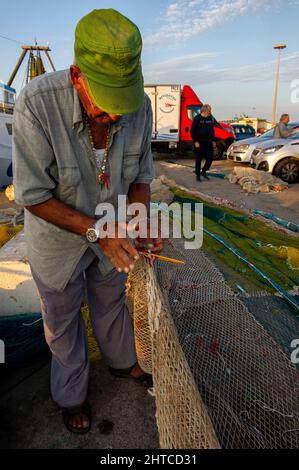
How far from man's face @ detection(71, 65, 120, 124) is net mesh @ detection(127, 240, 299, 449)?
0.91m

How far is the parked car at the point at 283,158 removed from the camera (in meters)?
9.49

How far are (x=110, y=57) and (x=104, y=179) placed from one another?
63 centimetres

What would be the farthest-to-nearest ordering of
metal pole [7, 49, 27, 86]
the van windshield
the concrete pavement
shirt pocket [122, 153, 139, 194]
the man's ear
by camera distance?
1. metal pole [7, 49, 27, 86]
2. the van windshield
3. the concrete pavement
4. shirt pocket [122, 153, 139, 194]
5. the man's ear

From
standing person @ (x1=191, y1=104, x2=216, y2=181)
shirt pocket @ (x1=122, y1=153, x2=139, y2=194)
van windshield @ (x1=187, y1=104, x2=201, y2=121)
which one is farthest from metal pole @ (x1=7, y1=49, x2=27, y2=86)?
shirt pocket @ (x1=122, y1=153, x2=139, y2=194)

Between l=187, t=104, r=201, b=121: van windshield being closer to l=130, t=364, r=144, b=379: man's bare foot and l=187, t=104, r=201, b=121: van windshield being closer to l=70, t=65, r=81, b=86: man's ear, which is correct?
l=130, t=364, r=144, b=379: man's bare foot

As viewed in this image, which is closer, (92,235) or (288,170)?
(92,235)

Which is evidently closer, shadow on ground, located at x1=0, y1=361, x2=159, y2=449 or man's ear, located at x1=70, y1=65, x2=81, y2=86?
man's ear, located at x1=70, y1=65, x2=81, y2=86

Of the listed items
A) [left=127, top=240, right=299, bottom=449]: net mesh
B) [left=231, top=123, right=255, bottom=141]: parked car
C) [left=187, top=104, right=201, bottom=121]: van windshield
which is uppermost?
[left=187, top=104, right=201, bottom=121]: van windshield

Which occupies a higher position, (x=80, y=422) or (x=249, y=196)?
(x=249, y=196)

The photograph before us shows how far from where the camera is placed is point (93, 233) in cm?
164

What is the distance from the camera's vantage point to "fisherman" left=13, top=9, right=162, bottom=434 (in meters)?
1.36

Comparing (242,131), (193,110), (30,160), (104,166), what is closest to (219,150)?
(193,110)

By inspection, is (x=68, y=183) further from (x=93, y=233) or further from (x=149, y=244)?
(x=149, y=244)
